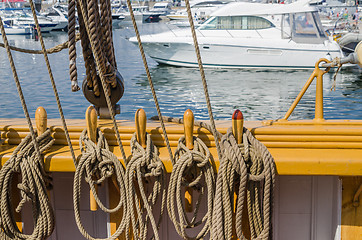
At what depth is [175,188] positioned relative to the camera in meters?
2.11

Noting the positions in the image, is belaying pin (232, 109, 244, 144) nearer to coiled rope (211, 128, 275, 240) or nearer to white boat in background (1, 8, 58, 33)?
coiled rope (211, 128, 275, 240)

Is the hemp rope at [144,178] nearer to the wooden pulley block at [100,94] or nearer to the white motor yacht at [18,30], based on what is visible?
the wooden pulley block at [100,94]

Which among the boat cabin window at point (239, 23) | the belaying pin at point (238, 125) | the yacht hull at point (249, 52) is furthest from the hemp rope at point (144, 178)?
the boat cabin window at point (239, 23)

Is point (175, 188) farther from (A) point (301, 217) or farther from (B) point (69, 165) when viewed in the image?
(A) point (301, 217)

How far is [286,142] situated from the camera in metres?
2.20

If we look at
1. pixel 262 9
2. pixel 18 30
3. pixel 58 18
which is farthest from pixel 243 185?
pixel 58 18

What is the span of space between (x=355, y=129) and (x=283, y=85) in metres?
11.9

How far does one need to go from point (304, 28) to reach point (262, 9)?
5.27 feet

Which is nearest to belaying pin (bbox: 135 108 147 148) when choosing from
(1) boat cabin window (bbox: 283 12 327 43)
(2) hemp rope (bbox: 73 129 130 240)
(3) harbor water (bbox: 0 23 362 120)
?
(2) hemp rope (bbox: 73 129 130 240)

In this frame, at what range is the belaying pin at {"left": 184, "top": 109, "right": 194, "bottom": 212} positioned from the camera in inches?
82.4

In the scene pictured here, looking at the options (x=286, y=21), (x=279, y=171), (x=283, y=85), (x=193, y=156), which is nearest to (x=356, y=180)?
(x=279, y=171)

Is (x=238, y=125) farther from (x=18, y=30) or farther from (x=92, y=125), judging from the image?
(x=18, y=30)

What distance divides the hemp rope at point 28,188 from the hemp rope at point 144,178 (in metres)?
0.42

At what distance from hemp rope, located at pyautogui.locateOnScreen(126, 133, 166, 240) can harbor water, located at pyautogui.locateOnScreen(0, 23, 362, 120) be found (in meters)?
8.02
